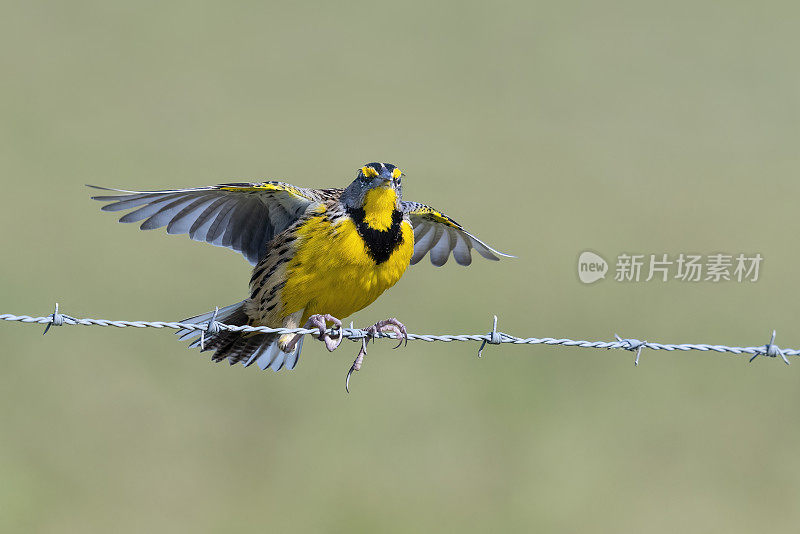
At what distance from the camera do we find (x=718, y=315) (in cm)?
1090

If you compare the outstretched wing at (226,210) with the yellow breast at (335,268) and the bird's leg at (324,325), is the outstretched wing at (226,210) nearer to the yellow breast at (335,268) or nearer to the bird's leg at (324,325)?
the yellow breast at (335,268)

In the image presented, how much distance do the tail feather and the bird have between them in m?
0.01

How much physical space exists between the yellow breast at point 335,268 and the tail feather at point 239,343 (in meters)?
0.55

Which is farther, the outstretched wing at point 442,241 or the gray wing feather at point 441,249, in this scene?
the gray wing feather at point 441,249

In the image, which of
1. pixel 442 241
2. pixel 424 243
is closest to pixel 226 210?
pixel 424 243

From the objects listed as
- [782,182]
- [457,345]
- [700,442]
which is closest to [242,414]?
[457,345]

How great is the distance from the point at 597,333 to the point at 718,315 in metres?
1.50

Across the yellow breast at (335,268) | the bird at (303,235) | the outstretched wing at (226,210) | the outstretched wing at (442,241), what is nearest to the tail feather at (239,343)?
the bird at (303,235)

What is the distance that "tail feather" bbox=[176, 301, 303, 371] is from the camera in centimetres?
551

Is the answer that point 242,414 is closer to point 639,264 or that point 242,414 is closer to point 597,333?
point 597,333

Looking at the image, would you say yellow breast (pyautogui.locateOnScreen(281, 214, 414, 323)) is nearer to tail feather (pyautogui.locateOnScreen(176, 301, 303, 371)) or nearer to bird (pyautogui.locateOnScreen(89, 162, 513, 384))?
bird (pyautogui.locateOnScreen(89, 162, 513, 384))

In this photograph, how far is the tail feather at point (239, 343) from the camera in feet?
18.1

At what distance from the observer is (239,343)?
5.66 metres

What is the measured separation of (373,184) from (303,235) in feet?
1.23
